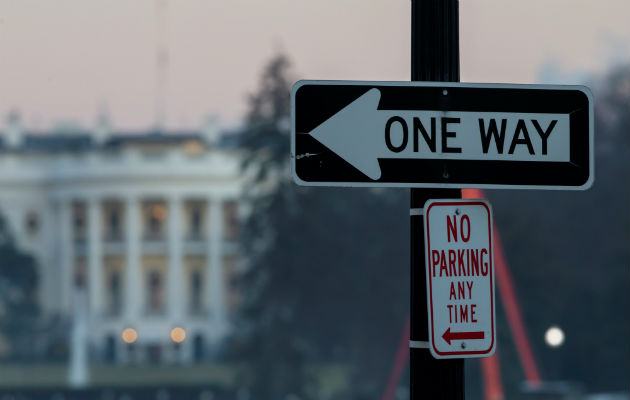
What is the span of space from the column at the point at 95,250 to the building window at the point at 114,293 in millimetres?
867

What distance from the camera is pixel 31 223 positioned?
12344cm

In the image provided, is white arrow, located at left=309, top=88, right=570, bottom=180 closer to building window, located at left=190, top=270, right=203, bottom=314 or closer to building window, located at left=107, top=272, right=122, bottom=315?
building window, located at left=107, top=272, right=122, bottom=315

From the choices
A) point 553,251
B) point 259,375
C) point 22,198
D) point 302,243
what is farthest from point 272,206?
point 22,198

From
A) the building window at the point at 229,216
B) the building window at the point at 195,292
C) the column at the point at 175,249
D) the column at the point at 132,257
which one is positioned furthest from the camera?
the building window at the point at 229,216

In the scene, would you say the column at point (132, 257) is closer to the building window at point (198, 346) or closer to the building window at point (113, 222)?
the building window at point (113, 222)

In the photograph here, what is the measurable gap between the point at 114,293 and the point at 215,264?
25.5 feet

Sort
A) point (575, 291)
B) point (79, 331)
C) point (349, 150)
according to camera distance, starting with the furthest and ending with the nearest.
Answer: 1. point (79, 331)
2. point (575, 291)
3. point (349, 150)

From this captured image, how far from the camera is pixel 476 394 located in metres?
68.4

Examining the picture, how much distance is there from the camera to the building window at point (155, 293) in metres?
119

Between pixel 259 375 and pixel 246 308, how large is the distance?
3.65 m

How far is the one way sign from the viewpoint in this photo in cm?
441

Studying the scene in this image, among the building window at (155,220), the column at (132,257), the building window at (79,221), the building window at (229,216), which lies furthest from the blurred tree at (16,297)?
the building window at (229,216)

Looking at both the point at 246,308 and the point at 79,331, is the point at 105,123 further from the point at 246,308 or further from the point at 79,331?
the point at 246,308

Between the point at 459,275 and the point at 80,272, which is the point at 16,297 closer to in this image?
the point at 80,272
